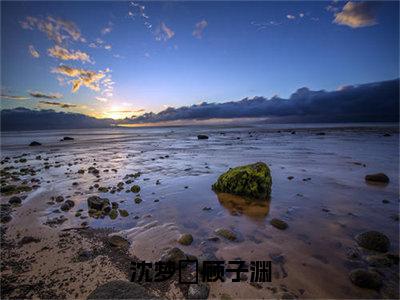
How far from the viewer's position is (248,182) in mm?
7703

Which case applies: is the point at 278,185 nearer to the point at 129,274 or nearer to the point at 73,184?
the point at 129,274

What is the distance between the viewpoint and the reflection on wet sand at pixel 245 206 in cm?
621

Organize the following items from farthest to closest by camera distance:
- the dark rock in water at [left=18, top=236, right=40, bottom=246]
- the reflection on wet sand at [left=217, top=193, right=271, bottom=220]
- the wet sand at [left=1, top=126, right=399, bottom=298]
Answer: the reflection on wet sand at [left=217, top=193, right=271, bottom=220] → the dark rock in water at [left=18, top=236, right=40, bottom=246] → the wet sand at [left=1, top=126, right=399, bottom=298]

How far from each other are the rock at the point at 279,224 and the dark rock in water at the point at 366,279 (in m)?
1.81

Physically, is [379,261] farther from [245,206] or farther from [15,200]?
[15,200]

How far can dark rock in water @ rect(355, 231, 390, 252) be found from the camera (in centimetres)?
435

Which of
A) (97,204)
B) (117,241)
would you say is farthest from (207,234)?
(97,204)

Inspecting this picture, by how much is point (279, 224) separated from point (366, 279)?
2055 mm

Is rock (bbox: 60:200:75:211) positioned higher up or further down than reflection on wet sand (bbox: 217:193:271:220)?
higher up

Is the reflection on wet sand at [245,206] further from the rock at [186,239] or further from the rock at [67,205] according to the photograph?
the rock at [67,205]

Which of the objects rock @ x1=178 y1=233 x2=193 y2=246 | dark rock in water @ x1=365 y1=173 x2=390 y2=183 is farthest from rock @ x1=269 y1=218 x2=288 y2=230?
dark rock in water @ x1=365 y1=173 x2=390 y2=183

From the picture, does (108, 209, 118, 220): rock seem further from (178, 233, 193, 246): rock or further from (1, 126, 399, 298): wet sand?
(178, 233, 193, 246): rock

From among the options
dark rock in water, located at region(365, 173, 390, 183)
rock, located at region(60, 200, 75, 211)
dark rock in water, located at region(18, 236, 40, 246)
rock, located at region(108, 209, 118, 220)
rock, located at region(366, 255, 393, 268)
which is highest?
dark rock in water, located at region(18, 236, 40, 246)

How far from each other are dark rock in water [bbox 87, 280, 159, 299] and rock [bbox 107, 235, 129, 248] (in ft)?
5.13
